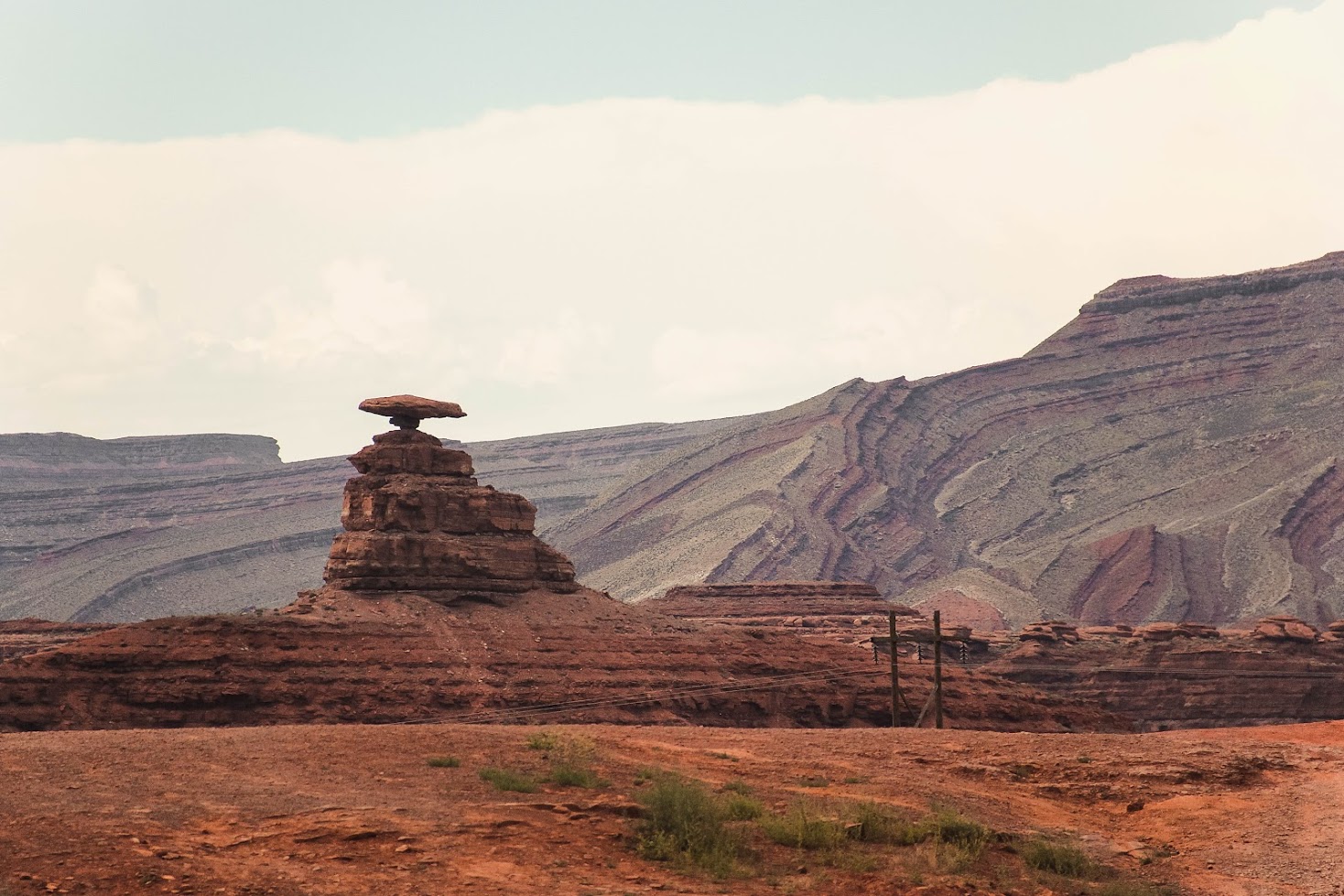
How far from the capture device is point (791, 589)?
95.7 m

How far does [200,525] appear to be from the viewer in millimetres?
174125

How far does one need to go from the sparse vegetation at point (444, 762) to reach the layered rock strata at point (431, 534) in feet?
103

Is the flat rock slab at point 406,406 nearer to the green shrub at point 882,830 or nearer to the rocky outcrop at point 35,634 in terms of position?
the rocky outcrop at point 35,634

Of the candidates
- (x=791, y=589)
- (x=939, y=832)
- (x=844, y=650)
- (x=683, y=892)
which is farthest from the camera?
(x=791, y=589)

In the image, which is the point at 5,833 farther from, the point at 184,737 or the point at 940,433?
the point at 940,433

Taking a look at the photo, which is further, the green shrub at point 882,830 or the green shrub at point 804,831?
the green shrub at point 882,830

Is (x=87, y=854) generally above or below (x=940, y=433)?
below

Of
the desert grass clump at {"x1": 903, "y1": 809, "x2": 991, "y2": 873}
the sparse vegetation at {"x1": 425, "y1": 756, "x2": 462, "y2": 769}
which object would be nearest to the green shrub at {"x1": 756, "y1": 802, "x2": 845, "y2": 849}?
the desert grass clump at {"x1": 903, "y1": 809, "x2": 991, "y2": 873}

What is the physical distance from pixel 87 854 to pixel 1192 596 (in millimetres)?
110210

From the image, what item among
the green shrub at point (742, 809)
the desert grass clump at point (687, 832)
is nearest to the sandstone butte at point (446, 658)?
the green shrub at point (742, 809)

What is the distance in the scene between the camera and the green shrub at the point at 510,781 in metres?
23.1

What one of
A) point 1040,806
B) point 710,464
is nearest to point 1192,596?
point 710,464

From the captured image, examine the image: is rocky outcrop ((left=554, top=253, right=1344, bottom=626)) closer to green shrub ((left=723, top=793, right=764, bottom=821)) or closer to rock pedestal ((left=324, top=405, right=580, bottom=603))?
rock pedestal ((left=324, top=405, right=580, bottom=603))

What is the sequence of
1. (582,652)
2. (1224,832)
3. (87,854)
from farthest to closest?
(582,652) < (1224,832) < (87,854)
